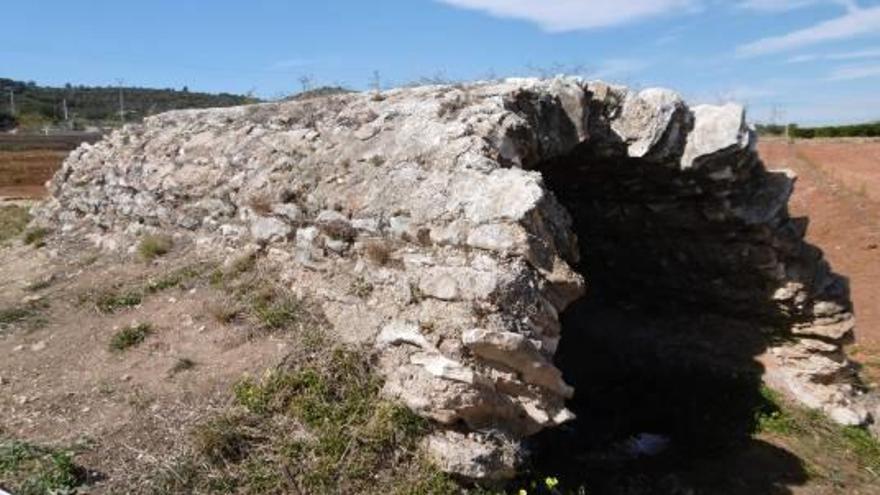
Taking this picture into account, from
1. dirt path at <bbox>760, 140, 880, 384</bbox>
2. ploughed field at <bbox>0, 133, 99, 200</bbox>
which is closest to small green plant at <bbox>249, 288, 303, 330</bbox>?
dirt path at <bbox>760, 140, 880, 384</bbox>

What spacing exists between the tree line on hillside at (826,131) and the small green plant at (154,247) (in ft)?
111

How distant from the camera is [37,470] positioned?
15.2 ft

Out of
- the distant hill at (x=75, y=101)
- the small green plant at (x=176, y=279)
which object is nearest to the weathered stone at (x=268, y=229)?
the small green plant at (x=176, y=279)

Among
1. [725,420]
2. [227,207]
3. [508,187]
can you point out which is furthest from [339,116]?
[725,420]

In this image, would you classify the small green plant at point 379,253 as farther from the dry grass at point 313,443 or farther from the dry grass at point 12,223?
the dry grass at point 12,223

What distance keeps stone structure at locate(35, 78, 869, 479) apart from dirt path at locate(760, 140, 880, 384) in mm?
4261

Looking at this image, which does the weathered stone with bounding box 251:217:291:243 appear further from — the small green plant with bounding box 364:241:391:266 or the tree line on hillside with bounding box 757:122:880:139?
the tree line on hillside with bounding box 757:122:880:139

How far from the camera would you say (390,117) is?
6691 mm

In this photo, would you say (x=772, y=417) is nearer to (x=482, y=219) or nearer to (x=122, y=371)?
(x=482, y=219)

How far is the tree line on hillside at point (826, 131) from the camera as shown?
122 feet

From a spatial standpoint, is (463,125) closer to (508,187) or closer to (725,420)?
(508,187)

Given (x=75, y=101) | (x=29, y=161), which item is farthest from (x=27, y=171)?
(x=75, y=101)

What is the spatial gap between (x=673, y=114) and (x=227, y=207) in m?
4.10

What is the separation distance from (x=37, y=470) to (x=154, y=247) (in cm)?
345
